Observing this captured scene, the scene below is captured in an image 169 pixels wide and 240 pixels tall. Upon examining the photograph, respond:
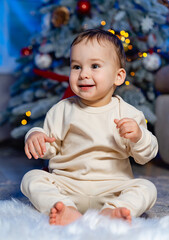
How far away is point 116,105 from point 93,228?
0.42 meters

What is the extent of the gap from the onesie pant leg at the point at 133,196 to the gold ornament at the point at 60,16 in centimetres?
114

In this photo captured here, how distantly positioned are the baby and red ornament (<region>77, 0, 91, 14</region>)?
810mm

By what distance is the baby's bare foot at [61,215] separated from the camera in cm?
79

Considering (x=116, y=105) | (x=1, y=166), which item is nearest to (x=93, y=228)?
(x=116, y=105)

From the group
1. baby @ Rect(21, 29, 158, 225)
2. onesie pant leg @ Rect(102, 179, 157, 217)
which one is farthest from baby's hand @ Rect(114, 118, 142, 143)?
onesie pant leg @ Rect(102, 179, 157, 217)

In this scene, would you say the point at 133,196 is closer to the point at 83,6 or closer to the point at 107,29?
the point at 107,29

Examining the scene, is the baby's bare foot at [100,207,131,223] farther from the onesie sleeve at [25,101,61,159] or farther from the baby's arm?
the onesie sleeve at [25,101,61,159]

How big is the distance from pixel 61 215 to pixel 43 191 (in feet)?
0.39

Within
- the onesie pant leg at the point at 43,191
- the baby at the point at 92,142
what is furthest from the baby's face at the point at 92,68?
the onesie pant leg at the point at 43,191

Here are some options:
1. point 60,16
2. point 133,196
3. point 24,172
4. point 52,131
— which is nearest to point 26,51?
point 60,16

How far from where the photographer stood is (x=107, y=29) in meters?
1.71

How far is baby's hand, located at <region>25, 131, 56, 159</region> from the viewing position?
A: 0.93 m

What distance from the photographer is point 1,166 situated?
1748 millimetres

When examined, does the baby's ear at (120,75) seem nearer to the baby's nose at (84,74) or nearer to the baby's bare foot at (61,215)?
the baby's nose at (84,74)
